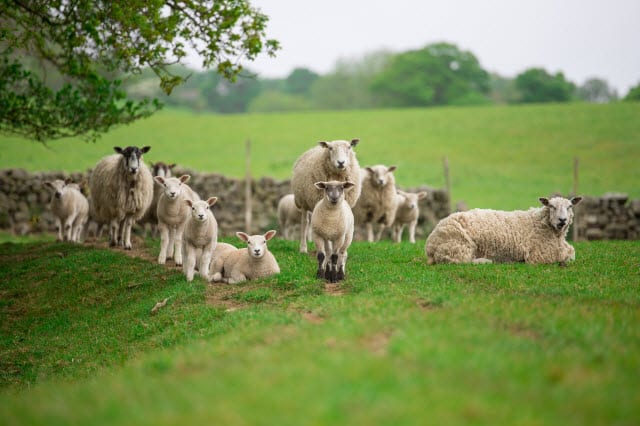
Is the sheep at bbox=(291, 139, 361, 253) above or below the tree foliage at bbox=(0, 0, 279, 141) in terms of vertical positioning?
below

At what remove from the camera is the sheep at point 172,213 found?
489 inches

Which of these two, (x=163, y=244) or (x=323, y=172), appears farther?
(x=323, y=172)

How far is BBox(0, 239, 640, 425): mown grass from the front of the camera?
16.1 ft

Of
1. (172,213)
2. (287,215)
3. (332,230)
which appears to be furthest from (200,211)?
(287,215)

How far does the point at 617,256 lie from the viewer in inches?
520

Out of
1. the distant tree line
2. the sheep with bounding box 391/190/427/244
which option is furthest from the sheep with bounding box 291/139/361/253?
the distant tree line

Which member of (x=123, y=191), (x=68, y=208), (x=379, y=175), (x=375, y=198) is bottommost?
(x=68, y=208)

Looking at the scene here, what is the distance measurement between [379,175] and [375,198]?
0.67 meters

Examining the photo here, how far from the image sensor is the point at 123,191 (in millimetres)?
15156

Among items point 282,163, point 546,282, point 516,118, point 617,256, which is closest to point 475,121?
point 516,118

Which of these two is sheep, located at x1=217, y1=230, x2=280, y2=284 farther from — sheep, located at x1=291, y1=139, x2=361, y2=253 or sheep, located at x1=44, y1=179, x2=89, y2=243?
sheep, located at x1=44, y1=179, x2=89, y2=243

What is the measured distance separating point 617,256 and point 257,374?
9.92 meters

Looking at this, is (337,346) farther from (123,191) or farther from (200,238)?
(123,191)

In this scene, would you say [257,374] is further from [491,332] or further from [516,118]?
[516,118]
